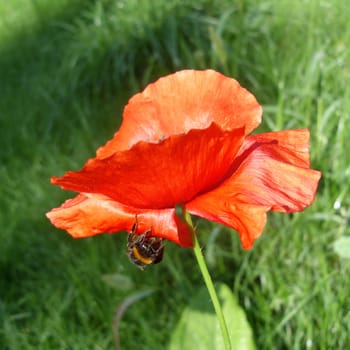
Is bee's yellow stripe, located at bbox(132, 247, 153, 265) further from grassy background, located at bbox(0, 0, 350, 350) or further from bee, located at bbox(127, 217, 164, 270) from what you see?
grassy background, located at bbox(0, 0, 350, 350)

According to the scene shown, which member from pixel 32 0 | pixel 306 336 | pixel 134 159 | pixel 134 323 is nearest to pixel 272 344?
pixel 306 336

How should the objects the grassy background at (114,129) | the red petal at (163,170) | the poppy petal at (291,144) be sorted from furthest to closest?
the grassy background at (114,129), the poppy petal at (291,144), the red petal at (163,170)

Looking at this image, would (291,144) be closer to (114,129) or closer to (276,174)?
(276,174)

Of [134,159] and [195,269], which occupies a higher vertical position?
[134,159]

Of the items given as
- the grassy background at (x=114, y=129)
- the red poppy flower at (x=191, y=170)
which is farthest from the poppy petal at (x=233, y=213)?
the grassy background at (x=114, y=129)

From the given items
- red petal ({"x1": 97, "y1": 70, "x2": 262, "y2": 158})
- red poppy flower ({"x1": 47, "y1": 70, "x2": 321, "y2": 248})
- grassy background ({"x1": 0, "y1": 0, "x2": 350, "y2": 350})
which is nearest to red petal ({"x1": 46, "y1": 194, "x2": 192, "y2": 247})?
red poppy flower ({"x1": 47, "y1": 70, "x2": 321, "y2": 248})

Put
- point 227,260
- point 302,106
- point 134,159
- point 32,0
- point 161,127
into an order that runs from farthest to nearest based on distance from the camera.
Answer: point 32,0 → point 302,106 → point 227,260 → point 161,127 → point 134,159

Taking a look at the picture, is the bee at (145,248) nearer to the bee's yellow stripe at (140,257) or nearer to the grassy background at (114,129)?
the bee's yellow stripe at (140,257)

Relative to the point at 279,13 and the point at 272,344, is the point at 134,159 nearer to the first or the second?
the point at 272,344
